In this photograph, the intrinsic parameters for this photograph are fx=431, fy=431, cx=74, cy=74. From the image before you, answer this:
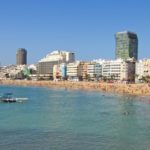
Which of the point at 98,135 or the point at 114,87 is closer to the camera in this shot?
the point at 98,135

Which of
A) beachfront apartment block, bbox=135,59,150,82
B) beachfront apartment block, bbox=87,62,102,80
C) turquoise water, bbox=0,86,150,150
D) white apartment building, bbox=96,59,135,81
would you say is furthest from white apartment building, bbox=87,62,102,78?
turquoise water, bbox=0,86,150,150

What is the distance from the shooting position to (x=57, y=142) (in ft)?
100

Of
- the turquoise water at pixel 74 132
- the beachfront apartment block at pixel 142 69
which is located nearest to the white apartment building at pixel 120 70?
the beachfront apartment block at pixel 142 69

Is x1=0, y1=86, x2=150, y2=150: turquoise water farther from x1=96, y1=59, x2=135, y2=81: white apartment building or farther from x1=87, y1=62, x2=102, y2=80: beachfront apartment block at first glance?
x1=87, y1=62, x2=102, y2=80: beachfront apartment block

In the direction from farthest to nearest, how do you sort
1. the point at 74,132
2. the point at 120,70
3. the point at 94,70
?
the point at 94,70 < the point at 120,70 < the point at 74,132

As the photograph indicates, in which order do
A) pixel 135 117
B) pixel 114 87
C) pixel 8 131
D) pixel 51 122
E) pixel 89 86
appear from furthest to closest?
pixel 89 86, pixel 114 87, pixel 135 117, pixel 51 122, pixel 8 131

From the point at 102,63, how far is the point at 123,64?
62.2 ft

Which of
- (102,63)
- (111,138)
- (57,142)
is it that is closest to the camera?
(57,142)

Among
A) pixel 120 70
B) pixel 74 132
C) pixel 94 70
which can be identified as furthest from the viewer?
pixel 94 70

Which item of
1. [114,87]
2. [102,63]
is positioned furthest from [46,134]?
[102,63]

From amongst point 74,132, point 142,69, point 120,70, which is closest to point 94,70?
point 120,70

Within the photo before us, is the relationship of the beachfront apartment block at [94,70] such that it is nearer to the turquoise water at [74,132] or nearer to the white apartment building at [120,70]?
the white apartment building at [120,70]

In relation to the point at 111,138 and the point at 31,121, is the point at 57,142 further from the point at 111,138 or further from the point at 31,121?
the point at 31,121

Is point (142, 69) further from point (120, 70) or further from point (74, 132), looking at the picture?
point (74, 132)
